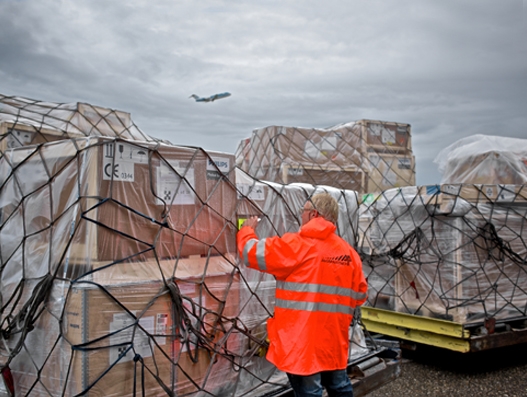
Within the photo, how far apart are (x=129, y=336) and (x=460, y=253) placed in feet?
13.1

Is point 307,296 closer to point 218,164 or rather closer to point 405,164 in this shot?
point 218,164

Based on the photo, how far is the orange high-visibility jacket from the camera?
285 cm

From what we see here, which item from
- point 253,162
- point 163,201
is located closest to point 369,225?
point 253,162

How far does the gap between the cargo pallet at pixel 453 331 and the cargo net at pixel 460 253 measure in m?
0.04

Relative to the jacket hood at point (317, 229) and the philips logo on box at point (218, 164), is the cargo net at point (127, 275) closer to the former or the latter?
the philips logo on box at point (218, 164)

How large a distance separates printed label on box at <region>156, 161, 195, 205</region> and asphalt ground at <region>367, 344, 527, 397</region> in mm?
3539

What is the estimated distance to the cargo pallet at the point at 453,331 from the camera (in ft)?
17.4

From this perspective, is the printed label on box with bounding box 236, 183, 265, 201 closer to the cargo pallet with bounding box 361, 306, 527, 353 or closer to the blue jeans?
the blue jeans

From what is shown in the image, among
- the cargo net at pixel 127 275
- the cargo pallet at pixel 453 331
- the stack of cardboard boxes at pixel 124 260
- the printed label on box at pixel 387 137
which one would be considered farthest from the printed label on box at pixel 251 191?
the printed label on box at pixel 387 137

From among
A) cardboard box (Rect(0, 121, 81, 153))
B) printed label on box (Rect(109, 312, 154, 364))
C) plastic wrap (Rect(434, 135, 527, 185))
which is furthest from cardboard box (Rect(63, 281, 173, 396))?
plastic wrap (Rect(434, 135, 527, 185))

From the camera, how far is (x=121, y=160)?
2.69 m

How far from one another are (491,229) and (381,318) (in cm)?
166

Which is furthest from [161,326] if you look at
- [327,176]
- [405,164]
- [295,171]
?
[405,164]

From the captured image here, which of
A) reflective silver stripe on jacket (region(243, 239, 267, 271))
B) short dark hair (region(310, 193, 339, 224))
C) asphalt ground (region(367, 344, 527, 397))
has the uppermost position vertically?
short dark hair (region(310, 193, 339, 224))
